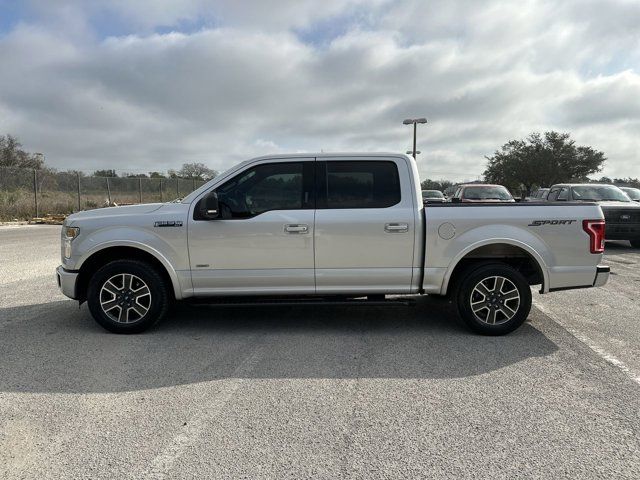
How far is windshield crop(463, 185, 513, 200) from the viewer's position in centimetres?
1555

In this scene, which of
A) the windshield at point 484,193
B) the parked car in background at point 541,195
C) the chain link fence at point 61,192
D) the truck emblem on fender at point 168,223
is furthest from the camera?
the chain link fence at point 61,192

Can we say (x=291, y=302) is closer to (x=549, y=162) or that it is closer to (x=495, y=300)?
(x=495, y=300)

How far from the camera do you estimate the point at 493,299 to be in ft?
17.2

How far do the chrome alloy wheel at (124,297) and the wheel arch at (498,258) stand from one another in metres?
3.30

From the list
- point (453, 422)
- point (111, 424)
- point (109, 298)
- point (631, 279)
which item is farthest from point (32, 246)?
point (631, 279)

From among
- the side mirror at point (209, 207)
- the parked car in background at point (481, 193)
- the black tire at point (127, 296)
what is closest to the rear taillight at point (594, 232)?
the side mirror at point (209, 207)

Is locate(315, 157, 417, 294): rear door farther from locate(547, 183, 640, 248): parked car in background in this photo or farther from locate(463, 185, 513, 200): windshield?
locate(463, 185, 513, 200): windshield

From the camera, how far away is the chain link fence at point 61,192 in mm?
22125

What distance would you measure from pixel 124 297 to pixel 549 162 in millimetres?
49347

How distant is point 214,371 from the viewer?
4.25 meters

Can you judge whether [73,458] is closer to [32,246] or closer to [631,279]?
[631,279]

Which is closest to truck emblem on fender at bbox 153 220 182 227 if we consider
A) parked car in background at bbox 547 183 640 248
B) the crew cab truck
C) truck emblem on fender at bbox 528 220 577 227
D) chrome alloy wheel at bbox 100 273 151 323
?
the crew cab truck

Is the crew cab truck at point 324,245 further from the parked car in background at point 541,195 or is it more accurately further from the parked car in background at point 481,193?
the parked car in background at point 541,195

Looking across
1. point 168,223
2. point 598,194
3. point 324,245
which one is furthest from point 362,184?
point 598,194
